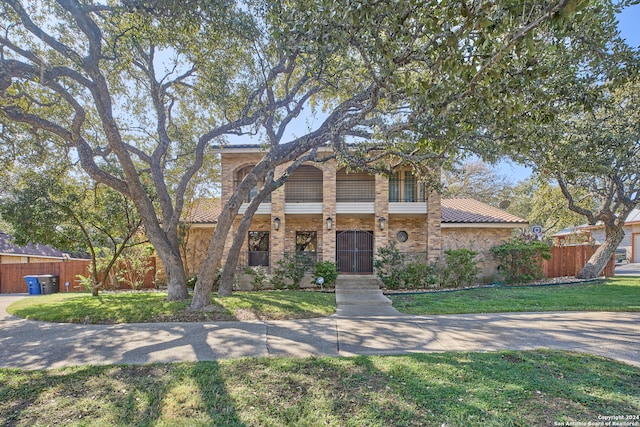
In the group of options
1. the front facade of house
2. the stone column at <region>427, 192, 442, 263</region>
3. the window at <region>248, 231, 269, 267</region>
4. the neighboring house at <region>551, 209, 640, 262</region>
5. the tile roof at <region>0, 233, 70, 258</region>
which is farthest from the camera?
the neighboring house at <region>551, 209, 640, 262</region>

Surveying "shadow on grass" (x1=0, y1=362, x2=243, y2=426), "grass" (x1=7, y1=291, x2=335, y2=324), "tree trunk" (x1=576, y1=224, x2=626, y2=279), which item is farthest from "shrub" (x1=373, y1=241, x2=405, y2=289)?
"shadow on grass" (x1=0, y1=362, x2=243, y2=426)

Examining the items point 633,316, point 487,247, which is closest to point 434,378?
point 633,316

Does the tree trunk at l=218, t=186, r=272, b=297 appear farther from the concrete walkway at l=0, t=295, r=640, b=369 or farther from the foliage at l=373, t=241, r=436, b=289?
the foliage at l=373, t=241, r=436, b=289

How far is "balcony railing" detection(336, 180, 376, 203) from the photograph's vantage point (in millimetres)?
15031

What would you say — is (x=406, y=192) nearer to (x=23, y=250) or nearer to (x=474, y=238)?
(x=474, y=238)

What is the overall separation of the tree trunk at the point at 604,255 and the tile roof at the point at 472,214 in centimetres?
336

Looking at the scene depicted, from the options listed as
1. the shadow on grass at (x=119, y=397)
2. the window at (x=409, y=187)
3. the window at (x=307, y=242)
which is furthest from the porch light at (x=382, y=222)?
the shadow on grass at (x=119, y=397)

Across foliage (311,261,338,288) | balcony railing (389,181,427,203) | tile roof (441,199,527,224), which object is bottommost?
foliage (311,261,338,288)

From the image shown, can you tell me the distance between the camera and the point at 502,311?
25.5 ft

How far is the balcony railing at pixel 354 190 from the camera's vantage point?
592 inches

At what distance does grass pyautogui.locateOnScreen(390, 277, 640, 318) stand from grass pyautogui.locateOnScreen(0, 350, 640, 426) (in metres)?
3.85

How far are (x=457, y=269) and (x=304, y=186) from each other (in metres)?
7.58

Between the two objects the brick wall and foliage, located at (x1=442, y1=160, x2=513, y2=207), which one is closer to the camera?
the brick wall

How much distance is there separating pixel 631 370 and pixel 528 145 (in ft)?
12.9
